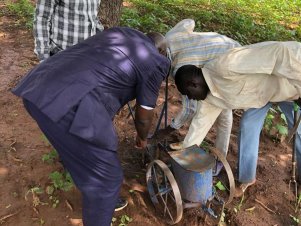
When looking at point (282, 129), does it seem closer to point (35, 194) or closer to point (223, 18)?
point (35, 194)

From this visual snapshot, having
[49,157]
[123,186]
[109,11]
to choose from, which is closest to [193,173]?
[123,186]

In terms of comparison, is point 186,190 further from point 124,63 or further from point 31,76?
point 31,76

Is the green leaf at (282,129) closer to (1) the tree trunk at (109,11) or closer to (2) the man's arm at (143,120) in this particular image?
(2) the man's arm at (143,120)

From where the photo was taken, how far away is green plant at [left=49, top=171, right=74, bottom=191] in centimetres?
387

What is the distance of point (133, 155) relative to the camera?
14.7 ft

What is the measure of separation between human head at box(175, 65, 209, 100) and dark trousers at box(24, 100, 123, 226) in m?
0.96

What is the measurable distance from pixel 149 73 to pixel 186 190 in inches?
54.9

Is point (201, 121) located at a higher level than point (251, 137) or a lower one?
higher

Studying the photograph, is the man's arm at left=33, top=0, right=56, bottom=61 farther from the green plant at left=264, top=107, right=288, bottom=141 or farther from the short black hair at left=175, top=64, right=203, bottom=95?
the green plant at left=264, top=107, right=288, bottom=141

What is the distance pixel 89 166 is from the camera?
2.70 metres

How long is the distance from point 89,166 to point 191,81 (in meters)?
1.20

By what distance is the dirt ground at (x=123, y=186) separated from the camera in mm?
3637

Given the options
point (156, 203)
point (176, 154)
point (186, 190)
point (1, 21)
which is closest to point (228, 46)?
point (176, 154)

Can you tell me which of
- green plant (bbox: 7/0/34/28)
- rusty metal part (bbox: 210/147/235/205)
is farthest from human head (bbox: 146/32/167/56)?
green plant (bbox: 7/0/34/28)
